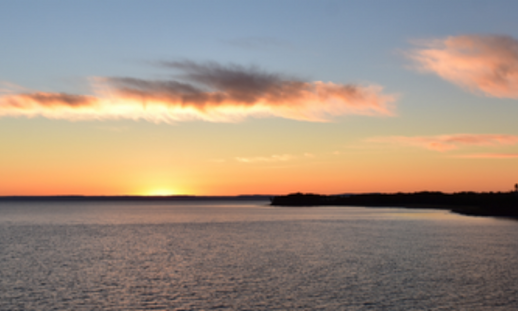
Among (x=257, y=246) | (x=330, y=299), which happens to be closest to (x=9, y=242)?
(x=257, y=246)

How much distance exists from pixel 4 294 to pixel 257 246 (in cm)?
3574

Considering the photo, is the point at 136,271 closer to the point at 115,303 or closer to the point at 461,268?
the point at 115,303

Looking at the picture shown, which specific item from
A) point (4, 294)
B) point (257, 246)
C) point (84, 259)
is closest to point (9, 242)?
point (84, 259)

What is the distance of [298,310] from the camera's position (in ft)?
93.6

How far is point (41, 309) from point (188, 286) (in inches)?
412

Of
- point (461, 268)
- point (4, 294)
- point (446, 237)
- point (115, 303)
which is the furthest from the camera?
point (446, 237)

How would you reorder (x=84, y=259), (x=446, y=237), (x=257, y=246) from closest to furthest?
(x=84, y=259)
(x=257, y=246)
(x=446, y=237)

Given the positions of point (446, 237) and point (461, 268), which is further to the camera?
point (446, 237)

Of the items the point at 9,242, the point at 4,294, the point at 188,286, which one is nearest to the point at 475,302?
the point at 188,286

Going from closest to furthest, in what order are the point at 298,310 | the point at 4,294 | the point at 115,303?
1. the point at 298,310
2. the point at 115,303
3. the point at 4,294

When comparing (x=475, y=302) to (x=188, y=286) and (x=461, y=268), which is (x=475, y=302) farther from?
(x=188, y=286)

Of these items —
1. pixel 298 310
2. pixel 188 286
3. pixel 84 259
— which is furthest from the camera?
pixel 84 259

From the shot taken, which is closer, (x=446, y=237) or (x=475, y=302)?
(x=475, y=302)

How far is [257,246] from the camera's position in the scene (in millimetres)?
64625
